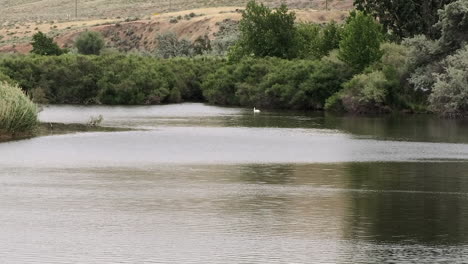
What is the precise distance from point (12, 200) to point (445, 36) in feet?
166

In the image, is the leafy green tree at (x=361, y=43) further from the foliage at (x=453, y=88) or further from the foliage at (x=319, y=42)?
the foliage at (x=453, y=88)

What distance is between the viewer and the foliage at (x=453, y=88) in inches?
2869

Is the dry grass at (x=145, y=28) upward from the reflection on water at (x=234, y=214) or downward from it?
upward

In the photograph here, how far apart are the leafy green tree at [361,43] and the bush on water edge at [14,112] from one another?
1549 inches

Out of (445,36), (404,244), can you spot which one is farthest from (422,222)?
(445,36)

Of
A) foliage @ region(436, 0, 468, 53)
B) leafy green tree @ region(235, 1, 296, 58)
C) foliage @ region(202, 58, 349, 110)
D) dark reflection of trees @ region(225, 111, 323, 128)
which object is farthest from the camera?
leafy green tree @ region(235, 1, 296, 58)

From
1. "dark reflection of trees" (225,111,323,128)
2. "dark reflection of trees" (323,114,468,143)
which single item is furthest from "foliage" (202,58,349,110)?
"dark reflection of trees" (323,114,468,143)

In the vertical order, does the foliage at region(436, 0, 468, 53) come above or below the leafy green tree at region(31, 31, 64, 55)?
above

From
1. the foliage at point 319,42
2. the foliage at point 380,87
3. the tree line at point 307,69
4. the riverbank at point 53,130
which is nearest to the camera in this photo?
the riverbank at point 53,130

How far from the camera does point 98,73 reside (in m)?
102

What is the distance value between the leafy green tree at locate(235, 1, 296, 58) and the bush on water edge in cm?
5277

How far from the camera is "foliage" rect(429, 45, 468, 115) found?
72875 millimetres

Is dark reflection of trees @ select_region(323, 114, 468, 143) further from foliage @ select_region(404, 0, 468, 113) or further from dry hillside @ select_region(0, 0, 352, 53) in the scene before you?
dry hillside @ select_region(0, 0, 352, 53)

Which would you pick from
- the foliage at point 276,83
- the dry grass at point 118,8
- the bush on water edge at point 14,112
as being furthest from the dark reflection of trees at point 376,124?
the dry grass at point 118,8
